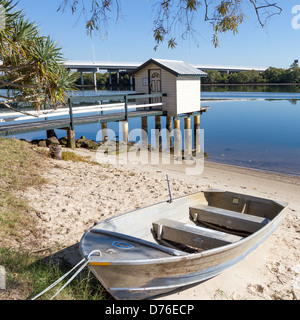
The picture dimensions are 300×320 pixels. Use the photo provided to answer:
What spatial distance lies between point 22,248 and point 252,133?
28.0 m

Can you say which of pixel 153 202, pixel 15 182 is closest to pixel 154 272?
pixel 153 202

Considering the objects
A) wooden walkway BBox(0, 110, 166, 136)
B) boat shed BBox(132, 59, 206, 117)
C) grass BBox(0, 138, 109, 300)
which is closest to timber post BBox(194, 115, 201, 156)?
boat shed BBox(132, 59, 206, 117)

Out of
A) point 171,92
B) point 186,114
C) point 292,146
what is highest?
point 171,92

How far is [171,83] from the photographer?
19.5 m

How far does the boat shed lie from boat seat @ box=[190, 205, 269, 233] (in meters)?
13.4

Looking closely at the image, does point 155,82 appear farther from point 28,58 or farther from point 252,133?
point 252,133

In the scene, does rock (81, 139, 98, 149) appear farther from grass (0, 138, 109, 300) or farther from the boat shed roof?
grass (0, 138, 109, 300)

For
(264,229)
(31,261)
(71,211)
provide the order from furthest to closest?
(71,211)
(264,229)
(31,261)

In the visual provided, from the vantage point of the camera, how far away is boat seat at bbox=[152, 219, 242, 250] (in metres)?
5.38

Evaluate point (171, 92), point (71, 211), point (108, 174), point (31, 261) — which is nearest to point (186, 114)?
point (171, 92)

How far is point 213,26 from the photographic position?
516 cm
